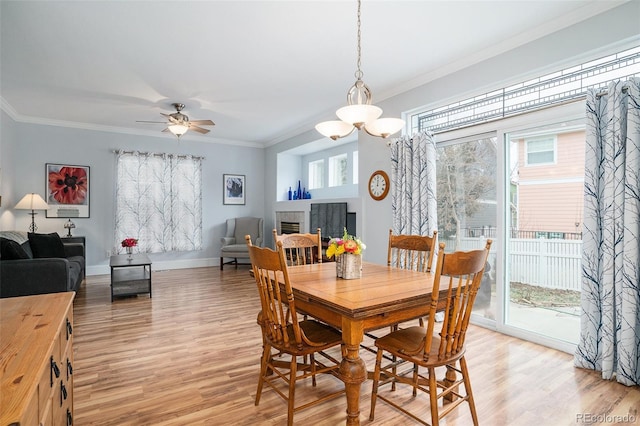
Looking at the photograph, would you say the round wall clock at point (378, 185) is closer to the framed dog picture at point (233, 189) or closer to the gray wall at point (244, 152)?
the gray wall at point (244, 152)

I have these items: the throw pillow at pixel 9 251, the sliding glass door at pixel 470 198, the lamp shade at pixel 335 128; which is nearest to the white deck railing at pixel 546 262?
the sliding glass door at pixel 470 198

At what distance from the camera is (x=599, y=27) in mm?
2664

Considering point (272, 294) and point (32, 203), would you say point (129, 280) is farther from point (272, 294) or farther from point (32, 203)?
point (272, 294)

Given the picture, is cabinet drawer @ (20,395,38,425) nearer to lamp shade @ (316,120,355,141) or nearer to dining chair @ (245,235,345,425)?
dining chair @ (245,235,345,425)

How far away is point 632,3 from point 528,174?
4.73 ft

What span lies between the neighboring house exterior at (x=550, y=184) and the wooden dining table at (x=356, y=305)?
172 centimetres

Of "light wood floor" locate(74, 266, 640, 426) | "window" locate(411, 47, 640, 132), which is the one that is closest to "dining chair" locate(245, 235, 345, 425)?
"light wood floor" locate(74, 266, 640, 426)

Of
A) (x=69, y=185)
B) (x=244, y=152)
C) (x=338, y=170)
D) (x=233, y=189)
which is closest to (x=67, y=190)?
(x=69, y=185)

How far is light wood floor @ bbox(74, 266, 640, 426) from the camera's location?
79.3 inches

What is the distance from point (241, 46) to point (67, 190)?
4.84 m

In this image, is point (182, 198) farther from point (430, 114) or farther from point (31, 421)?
point (31, 421)

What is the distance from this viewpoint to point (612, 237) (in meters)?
2.50

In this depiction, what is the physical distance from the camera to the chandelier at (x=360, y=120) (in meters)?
2.10

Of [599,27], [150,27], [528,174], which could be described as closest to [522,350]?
[528,174]
